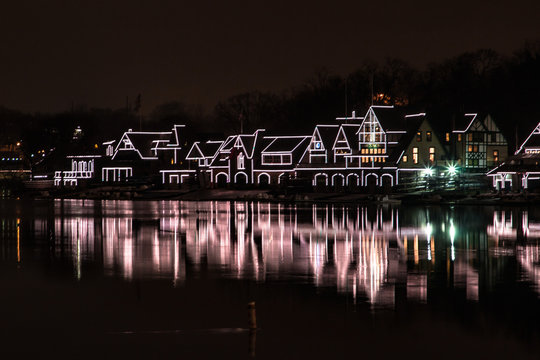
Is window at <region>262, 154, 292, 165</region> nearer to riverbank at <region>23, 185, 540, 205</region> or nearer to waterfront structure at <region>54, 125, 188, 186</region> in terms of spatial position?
riverbank at <region>23, 185, 540, 205</region>

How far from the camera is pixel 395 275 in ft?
95.8

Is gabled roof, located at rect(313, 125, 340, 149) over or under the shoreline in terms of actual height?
over

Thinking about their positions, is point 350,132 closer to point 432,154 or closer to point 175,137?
point 432,154

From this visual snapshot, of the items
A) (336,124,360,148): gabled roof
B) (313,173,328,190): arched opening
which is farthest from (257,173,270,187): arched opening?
(336,124,360,148): gabled roof

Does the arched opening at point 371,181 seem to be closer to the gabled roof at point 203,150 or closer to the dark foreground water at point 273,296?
the gabled roof at point 203,150

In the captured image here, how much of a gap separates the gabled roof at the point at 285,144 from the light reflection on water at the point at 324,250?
242ft

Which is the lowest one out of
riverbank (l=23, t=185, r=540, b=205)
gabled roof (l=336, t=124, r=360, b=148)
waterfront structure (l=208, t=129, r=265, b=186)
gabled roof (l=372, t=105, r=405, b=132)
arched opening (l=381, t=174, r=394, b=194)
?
riverbank (l=23, t=185, r=540, b=205)

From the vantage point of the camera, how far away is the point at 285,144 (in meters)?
137

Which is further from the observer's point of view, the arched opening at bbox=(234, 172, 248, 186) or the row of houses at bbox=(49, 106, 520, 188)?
the arched opening at bbox=(234, 172, 248, 186)

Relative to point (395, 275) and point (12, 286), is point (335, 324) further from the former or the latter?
point (12, 286)

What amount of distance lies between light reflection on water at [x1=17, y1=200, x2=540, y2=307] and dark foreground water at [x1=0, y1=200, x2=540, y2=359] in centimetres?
10

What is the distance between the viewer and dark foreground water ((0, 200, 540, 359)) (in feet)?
62.5

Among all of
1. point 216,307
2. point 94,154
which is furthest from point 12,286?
point 94,154

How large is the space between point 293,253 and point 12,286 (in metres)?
12.8
